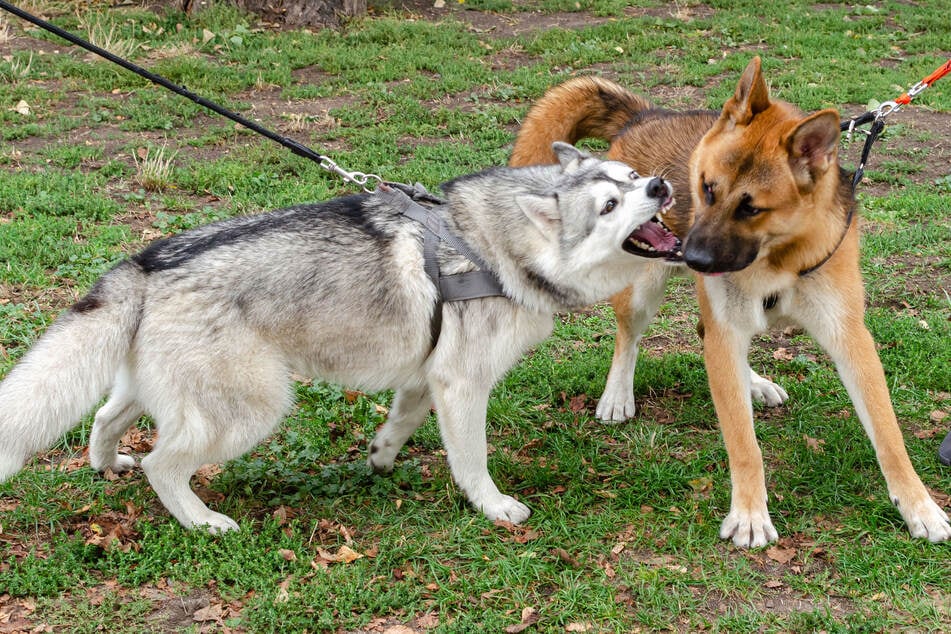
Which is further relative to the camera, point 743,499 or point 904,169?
point 904,169

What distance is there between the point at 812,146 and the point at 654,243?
0.79m

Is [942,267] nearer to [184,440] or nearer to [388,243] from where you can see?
[388,243]

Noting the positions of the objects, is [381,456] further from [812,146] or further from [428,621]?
[812,146]

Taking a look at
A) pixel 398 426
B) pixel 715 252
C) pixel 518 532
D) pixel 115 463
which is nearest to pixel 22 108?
pixel 115 463

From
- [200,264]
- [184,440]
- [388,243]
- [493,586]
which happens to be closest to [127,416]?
[184,440]

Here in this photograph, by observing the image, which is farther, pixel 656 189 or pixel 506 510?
pixel 506 510

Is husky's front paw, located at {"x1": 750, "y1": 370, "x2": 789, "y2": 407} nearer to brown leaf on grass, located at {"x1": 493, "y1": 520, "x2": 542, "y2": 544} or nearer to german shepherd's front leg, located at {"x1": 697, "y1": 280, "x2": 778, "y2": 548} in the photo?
german shepherd's front leg, located at {"x1": 697, "y1": 280, "x2": 778, "y2": 548}

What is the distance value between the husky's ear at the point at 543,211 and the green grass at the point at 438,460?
141 cm

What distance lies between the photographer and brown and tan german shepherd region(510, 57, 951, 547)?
4066 millimetres

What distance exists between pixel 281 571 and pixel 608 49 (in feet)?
31.1

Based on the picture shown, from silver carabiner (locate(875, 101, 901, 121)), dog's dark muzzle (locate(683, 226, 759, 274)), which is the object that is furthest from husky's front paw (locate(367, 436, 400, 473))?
silver carabiner (locate(875, 101, 901, 121))

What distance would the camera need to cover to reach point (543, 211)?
14.0 ft

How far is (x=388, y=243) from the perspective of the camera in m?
4.45

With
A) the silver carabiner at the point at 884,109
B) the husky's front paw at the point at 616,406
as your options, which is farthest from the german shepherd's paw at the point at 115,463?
the silver carabiner at the point at 884,109
